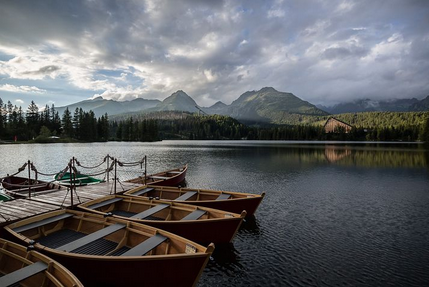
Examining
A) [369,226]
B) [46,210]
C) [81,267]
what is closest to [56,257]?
[81,267]

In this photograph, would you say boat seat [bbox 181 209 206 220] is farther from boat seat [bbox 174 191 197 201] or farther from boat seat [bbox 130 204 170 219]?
boat seat [bbox 174 191 197 201]

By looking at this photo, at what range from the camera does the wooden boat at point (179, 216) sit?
12273 mm

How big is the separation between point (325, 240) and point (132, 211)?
40.8 feet

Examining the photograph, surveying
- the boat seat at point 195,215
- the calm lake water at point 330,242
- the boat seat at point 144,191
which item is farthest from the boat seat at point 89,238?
the boat seat at point 144,191

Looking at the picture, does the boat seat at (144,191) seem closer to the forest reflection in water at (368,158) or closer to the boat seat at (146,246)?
the boat seat at (146,246)

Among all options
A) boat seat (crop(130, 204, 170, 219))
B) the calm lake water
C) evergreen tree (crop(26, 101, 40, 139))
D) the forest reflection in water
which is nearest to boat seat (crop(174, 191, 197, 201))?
boat seat (crop(130, 204, 170, 219))

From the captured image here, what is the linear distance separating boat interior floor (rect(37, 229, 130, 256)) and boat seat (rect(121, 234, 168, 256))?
141 cm

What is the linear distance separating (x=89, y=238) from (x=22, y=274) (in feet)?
10.2

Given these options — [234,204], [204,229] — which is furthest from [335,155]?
[204,229]

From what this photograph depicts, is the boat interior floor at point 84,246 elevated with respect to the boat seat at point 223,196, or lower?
lower

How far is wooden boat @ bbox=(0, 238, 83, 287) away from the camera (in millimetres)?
6641

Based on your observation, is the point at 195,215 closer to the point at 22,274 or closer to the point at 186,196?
the point at 186,196

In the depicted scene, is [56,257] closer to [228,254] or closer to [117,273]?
[117,273]

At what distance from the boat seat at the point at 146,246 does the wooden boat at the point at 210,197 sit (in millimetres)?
6062
